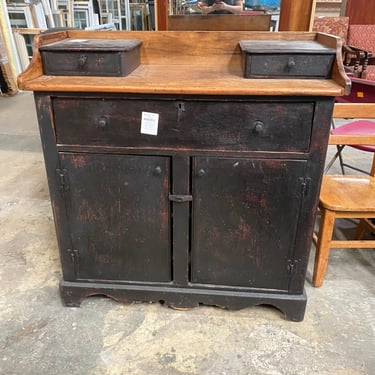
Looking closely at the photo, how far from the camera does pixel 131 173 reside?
139cm

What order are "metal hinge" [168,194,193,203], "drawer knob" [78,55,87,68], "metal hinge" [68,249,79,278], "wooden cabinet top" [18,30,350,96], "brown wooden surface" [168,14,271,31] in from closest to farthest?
"wooden cabinet top" [18,30,350,96]
"drawer knob" [78,55,87,68]
"metal hinge" [168,194,193,203]
"metal hinge" [68,249,79,278]
"brown wooden surface" [168,14,271,31]

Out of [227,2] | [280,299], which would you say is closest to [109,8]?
[227,2]

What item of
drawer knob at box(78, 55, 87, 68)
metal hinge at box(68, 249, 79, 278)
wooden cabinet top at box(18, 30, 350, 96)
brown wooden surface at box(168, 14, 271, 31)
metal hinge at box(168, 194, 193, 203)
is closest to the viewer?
wooden cabinet top at box(18, 30, 350, 96)

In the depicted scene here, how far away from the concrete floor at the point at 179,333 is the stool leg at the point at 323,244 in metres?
0.07

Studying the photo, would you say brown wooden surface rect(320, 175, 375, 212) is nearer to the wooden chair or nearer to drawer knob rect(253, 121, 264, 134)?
the wooden chair

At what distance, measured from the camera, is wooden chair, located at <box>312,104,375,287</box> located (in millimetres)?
1623

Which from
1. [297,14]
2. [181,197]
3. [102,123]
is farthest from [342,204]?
[102,123]

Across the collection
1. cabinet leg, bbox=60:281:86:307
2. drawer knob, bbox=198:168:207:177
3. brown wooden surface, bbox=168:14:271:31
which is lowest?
cabinet leg, bbox=60:281:86:307

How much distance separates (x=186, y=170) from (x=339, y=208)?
744 mm

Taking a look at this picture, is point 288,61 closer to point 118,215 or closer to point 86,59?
point 86,59

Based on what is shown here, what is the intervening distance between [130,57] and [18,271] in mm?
1263

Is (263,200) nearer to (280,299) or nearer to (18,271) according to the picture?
(280,299)

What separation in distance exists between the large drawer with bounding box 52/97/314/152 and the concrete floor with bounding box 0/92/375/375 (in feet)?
2.57

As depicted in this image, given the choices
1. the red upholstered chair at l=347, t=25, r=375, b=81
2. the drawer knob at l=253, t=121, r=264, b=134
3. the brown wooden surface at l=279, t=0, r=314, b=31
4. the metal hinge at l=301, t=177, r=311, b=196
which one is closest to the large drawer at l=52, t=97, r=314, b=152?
the drawer knob at l=253, t=121, r=264, b=134
